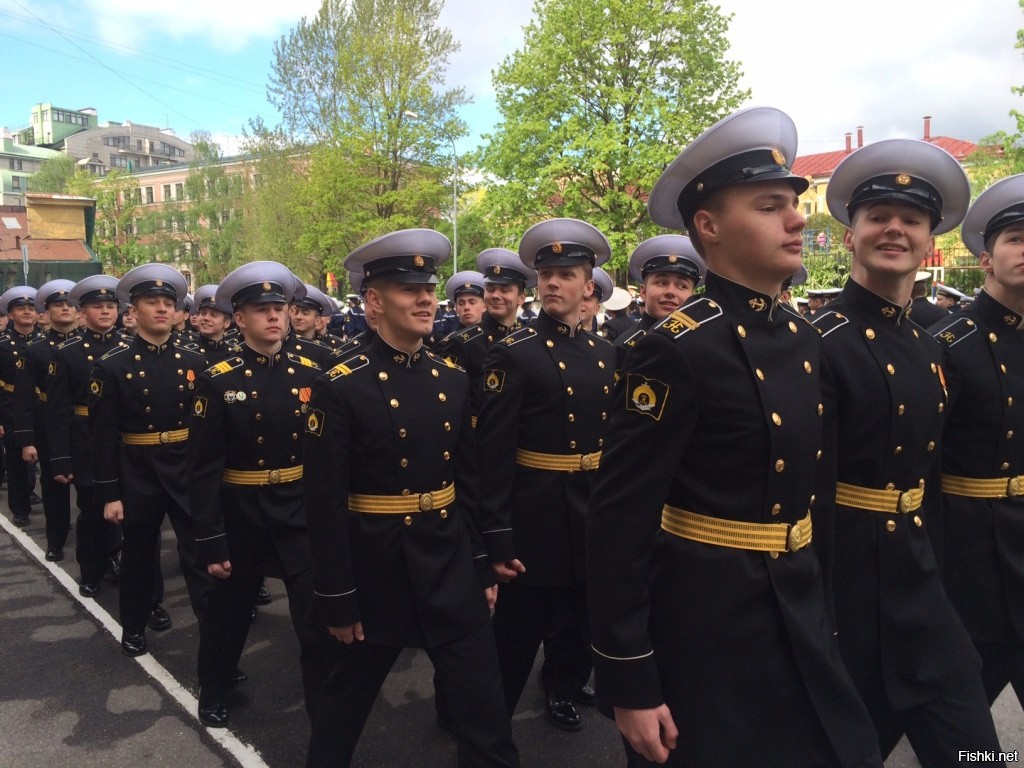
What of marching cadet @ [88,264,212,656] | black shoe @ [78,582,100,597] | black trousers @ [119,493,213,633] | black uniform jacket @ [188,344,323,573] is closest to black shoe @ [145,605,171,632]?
marching cadet @ [88,264,212,656]

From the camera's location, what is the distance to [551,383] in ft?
13.3

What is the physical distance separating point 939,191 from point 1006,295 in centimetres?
69

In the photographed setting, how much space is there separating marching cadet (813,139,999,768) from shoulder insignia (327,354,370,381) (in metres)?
1.79

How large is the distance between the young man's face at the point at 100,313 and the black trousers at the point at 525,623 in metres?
4.67

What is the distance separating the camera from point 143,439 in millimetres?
5441

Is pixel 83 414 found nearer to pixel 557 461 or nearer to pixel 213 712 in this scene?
pixel 213 712

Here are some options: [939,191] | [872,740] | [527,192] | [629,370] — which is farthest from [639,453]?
[527,192]

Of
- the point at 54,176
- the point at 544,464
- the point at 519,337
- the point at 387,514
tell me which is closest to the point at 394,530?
the point at 387,514

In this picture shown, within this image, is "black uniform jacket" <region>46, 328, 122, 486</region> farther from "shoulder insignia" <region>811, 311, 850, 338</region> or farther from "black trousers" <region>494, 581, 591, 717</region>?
"shoulder insignia" <region>811, 311, 850, 338</region>

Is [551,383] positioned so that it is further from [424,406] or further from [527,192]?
[527,192]

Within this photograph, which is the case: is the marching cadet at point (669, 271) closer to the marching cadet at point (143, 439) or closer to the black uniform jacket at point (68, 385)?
the marching cadet at point (143, 439)

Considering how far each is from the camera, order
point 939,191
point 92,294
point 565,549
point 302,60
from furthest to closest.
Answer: point 302,60
point 92,294
point 565,549
point 939,191

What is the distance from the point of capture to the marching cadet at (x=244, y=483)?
411 centimetres

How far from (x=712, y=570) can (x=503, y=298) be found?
16.3 feet
